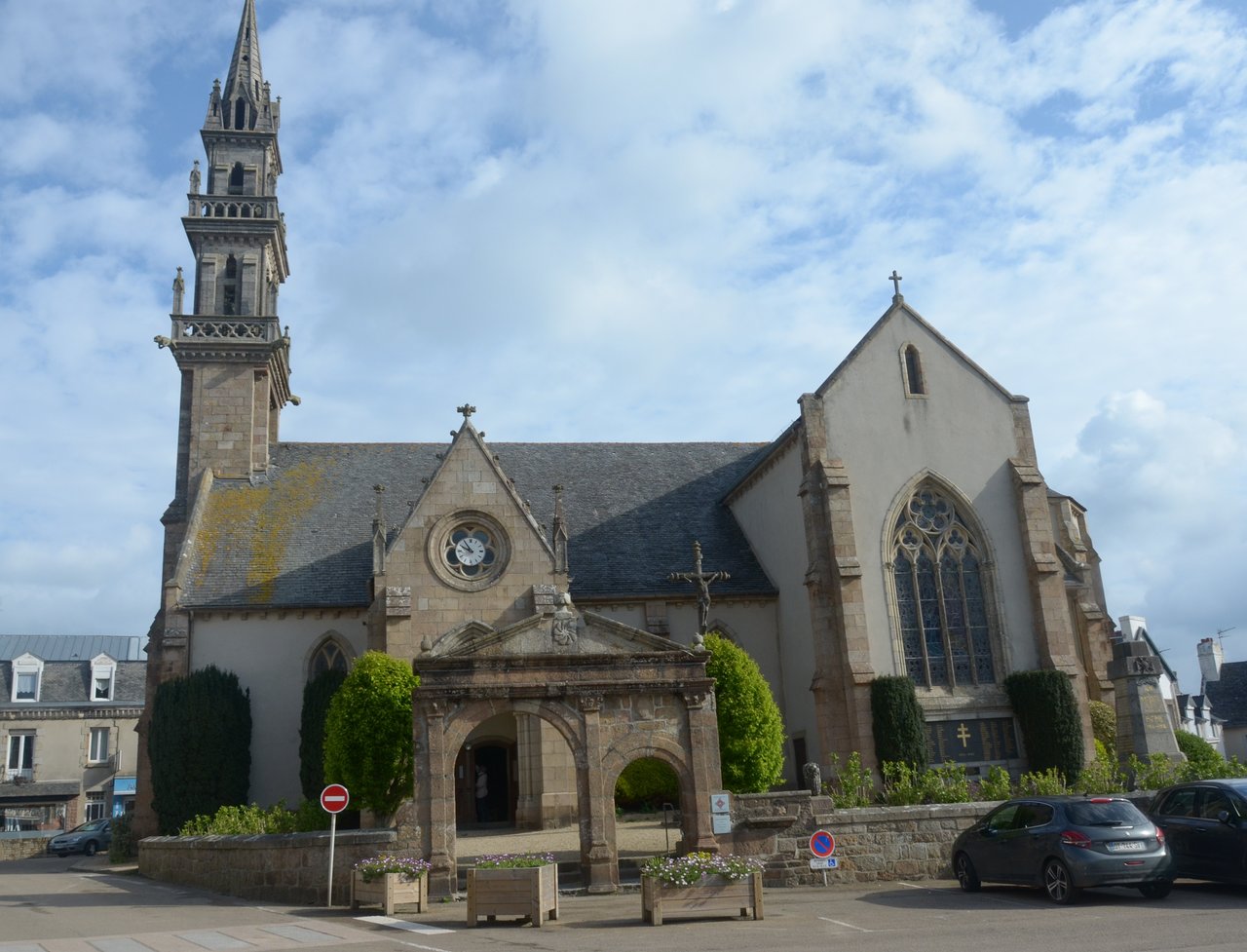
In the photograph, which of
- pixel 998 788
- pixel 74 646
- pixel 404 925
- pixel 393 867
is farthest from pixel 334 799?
pixel 74 646

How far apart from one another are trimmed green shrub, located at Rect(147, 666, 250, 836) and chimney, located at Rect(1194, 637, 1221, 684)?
58.0m

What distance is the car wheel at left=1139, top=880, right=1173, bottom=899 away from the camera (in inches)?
595

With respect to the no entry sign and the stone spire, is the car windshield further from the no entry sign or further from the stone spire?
the stone spire

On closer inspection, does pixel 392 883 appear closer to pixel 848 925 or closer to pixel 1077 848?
pixel 848 925

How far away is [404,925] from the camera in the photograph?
15.4 meters

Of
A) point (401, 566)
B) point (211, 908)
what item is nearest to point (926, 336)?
point (401, 566)

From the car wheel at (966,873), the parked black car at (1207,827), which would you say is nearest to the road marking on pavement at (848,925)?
the car wheel at (966,873)

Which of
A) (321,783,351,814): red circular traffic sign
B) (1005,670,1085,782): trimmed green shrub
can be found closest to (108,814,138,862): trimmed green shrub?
(321,783,351,814): red circular traffic sign

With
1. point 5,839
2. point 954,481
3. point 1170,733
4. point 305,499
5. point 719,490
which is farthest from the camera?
point 5,839

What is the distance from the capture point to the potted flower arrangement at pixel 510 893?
598 inches

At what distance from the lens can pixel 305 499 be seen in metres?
34.8

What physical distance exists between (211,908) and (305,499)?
60.1 feet

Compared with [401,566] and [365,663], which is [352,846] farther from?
[401,566]

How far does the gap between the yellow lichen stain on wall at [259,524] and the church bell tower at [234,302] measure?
1.16 meters
